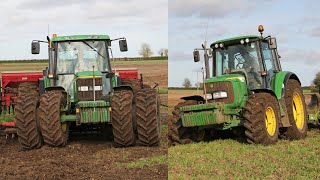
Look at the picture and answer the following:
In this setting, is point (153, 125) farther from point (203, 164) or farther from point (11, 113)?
point (11, 113)

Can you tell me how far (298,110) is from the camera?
10625mm

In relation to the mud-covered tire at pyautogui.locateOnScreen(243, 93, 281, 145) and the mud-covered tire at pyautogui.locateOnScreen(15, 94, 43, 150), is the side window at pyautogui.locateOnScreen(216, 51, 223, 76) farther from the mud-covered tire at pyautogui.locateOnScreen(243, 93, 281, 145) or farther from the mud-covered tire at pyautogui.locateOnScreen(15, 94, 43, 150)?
the mud-covered tire at pyautogui.locateOnScreen(15, 94, 43, 150)

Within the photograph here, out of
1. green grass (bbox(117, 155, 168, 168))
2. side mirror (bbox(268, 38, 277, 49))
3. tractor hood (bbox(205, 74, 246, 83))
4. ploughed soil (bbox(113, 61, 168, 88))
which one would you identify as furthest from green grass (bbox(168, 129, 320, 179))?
ploughed soil (bbox(113, 61, 168, 88))

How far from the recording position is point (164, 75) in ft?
111

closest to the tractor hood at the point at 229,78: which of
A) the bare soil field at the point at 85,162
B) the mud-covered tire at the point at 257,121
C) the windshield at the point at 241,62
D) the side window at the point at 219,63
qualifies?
the windshield at the point at 241,62

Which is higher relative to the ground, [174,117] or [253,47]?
[253,47]

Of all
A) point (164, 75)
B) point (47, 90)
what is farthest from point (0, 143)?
point (164, 75)

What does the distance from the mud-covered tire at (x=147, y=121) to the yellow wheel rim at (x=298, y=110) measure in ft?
11.7

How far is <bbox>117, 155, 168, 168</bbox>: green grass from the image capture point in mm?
6531

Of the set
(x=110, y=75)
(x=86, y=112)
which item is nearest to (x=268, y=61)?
(x=110, y=75)

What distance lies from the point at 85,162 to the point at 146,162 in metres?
0.93

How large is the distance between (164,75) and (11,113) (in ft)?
72.2

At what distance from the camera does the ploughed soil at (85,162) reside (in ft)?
19.4

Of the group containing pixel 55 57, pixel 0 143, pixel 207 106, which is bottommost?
pixel 0 143
